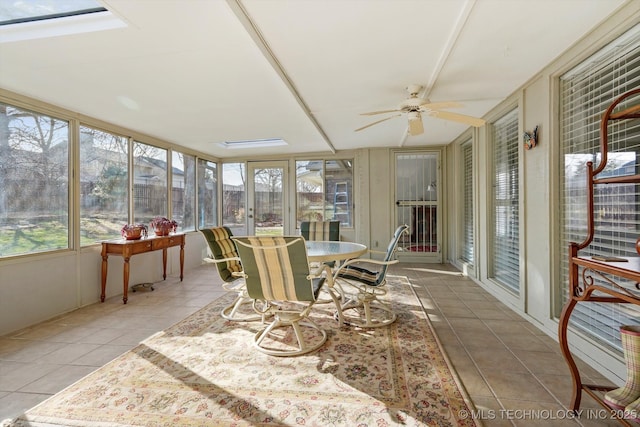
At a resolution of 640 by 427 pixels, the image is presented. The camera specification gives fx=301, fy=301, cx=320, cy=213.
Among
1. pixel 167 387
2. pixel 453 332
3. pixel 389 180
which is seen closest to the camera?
pixel 167 387

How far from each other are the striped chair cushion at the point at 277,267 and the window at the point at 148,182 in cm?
303

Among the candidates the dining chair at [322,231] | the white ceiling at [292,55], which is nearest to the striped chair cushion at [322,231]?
the dining chair at [322,231]

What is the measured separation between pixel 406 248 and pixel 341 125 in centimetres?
302

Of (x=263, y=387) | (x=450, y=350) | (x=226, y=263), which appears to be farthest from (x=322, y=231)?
(x=263, y=387)

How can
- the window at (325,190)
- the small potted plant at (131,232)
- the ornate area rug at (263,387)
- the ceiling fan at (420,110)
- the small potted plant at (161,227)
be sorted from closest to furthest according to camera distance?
the ornate area rug at (263,387) → the ceiling fan at (420,110) → the small potted plant at (131,232) → the small potted plant at (161,227) → the window at (325,190)

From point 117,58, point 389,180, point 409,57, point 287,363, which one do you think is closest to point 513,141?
point 409,57

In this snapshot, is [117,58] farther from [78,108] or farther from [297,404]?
[297,404]

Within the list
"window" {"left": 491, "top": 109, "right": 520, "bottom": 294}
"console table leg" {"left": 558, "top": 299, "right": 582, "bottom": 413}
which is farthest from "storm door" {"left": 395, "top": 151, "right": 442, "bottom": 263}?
"console table leg" {"left": 558, "top": 299, "right": 582, "bottom": 413}

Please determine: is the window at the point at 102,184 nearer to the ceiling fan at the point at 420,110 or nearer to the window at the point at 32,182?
the window at the point at 32,182

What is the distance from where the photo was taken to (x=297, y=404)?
170 cm

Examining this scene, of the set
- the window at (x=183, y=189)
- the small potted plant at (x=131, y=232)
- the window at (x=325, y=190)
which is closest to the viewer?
the small potted plant at (x=131, y=232)

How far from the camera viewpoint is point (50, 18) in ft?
6.45

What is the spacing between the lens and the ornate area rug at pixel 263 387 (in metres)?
1.60

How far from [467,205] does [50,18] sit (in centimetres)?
542
